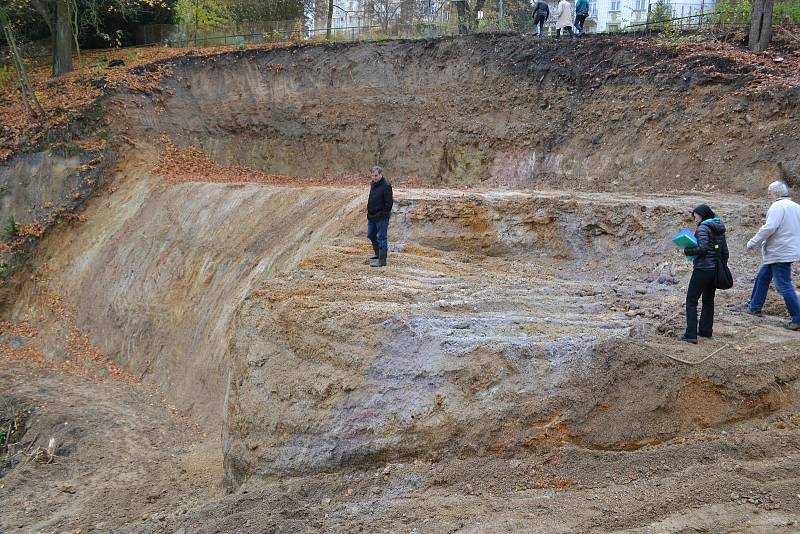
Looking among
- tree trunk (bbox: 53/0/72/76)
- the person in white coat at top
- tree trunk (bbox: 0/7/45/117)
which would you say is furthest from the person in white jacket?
tree trunk (bbox: 53/0/72/76)

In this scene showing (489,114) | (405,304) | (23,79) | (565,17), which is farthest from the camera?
(23,79)

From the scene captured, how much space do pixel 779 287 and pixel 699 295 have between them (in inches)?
57.2

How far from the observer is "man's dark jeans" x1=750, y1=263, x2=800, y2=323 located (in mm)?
6875

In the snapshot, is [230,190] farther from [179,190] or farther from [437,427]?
[437,427]

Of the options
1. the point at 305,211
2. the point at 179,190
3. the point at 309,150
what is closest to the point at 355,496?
the point at 305,211

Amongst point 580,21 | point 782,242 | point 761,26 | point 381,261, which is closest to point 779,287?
point 782,242

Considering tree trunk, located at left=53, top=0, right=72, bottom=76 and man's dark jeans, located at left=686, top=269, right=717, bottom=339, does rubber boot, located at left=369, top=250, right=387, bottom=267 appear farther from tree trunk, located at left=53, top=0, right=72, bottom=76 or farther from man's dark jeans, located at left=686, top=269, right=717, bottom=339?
tree trunk, located at left=53, top=0, right=72, bottom=76

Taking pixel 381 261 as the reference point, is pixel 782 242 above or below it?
above

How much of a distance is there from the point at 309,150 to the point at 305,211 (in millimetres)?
9011

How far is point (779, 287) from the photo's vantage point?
278 inches

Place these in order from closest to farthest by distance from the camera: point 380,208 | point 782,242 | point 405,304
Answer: point 782,242 < point 405,304 < point 380,208

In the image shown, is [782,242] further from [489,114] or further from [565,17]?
[565,17]

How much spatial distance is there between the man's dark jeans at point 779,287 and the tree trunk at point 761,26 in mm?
10499

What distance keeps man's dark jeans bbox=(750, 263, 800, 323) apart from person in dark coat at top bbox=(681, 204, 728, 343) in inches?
46.9
